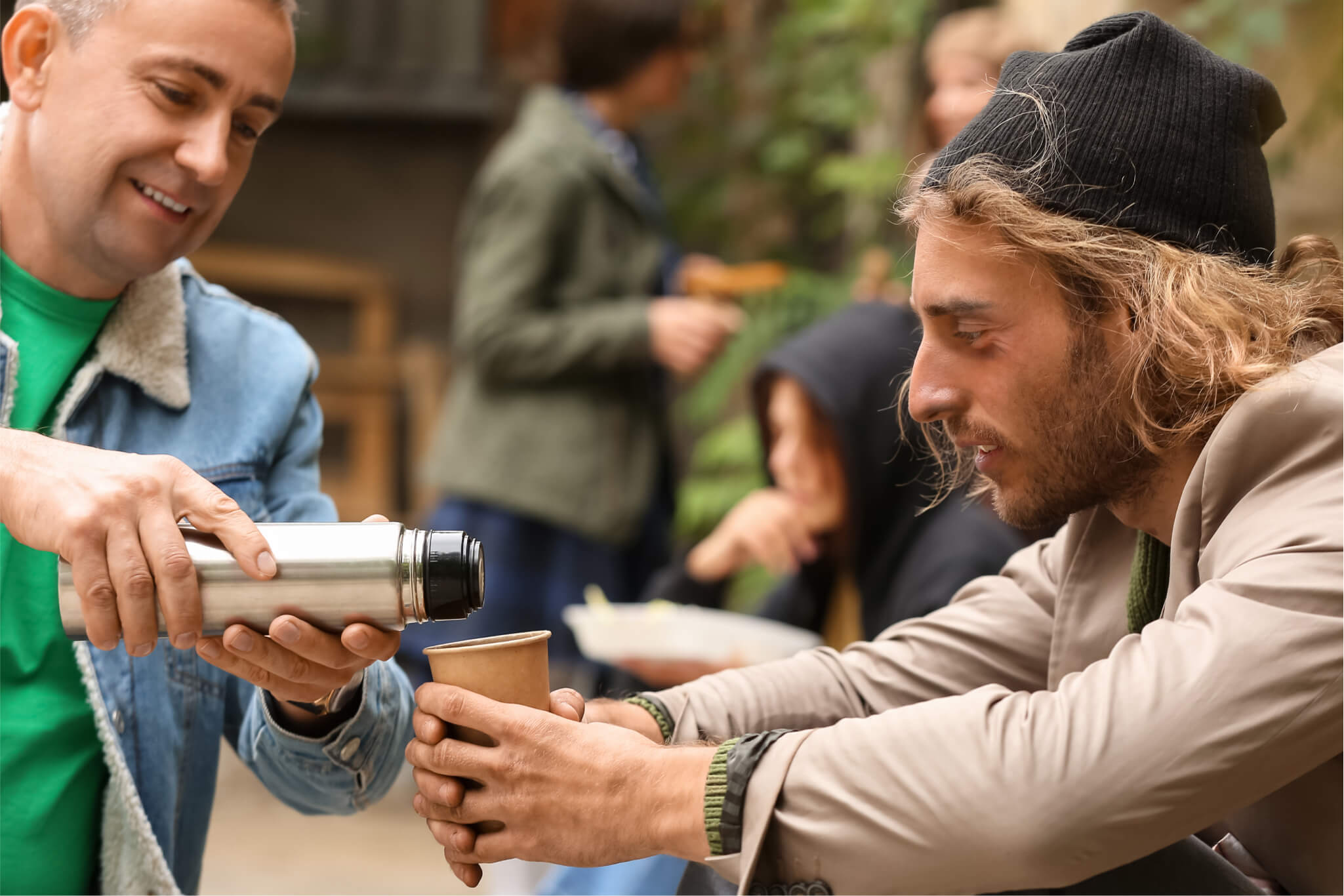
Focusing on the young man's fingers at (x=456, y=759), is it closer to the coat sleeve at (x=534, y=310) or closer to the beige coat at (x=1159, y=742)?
the beige coat at (x=1159, y=742)

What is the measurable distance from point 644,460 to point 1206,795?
2.41m

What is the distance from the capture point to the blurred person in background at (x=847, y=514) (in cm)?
226

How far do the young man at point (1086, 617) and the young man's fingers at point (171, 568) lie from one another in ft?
0.74

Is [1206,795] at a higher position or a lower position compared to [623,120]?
lower

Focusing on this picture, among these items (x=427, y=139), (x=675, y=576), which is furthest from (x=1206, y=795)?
(x=427, y=139)

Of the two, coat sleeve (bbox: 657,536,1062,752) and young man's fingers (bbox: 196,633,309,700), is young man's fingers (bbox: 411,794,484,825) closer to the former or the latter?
young man's fingers (bbox: 196,633,309,700)

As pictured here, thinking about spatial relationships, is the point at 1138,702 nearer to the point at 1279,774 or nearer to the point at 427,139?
the point at 1279,774

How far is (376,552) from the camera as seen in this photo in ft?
3.68

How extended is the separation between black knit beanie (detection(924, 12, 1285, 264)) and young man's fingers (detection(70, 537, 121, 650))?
0.89 meters

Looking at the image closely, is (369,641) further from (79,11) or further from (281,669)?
(79,11)

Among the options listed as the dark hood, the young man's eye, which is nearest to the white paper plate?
the dark hood

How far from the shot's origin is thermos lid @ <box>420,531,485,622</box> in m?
1.12

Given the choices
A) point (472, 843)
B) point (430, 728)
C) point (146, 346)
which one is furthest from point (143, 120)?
point (472, 843)

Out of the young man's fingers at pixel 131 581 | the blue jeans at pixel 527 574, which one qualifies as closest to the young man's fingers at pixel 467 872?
the young man's fingers at pixel 131 581
